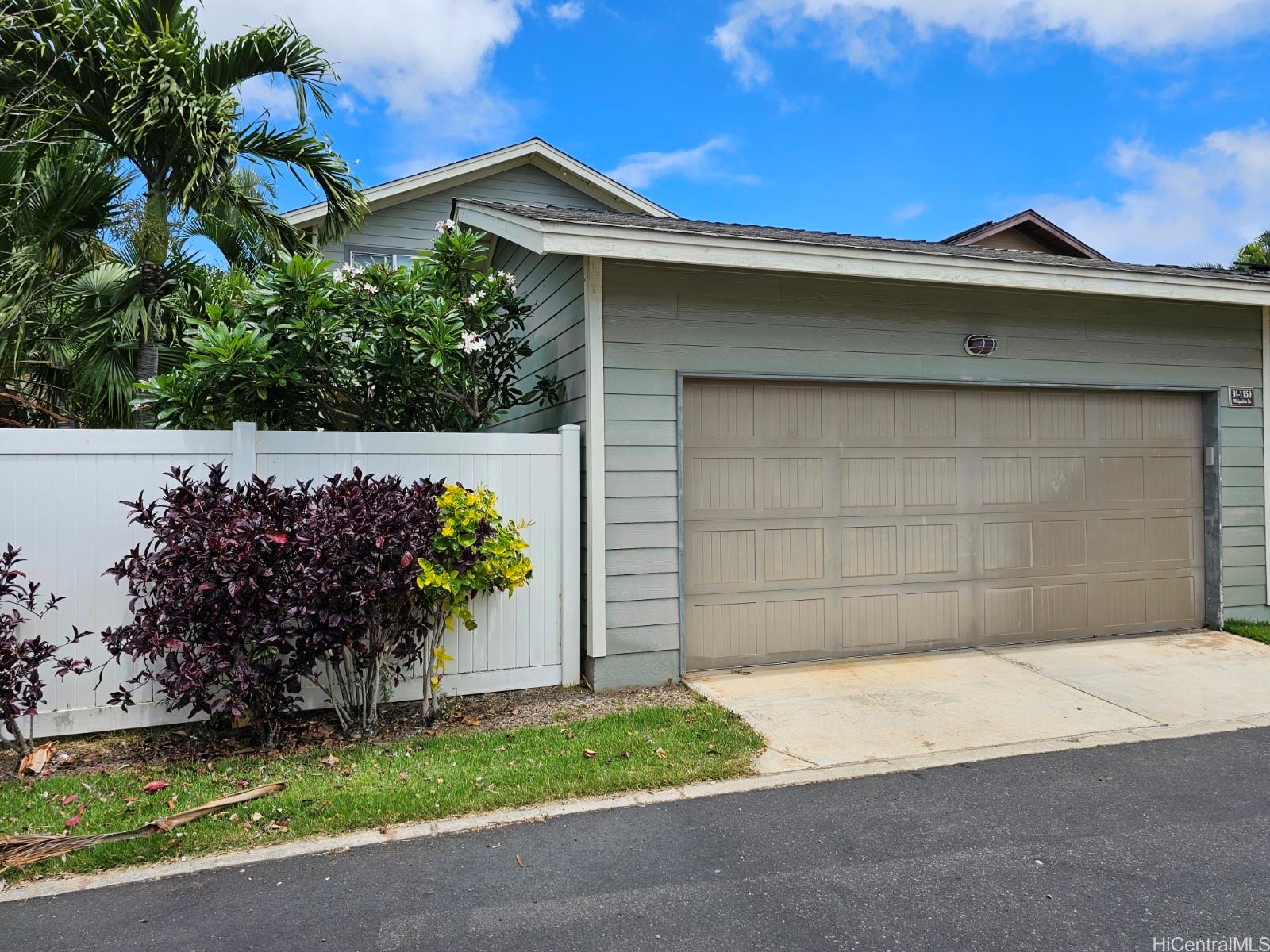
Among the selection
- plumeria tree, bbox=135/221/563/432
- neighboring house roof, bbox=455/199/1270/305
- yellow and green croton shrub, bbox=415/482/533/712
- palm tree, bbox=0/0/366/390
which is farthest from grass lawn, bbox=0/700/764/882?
palm tree, bbox=0/0/366/390

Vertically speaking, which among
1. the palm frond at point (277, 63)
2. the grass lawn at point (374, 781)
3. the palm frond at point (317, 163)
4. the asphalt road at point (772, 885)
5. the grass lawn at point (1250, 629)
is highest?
the palm frond at point (277, 63)

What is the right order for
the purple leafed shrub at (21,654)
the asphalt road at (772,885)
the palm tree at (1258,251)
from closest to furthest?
the asphalt road at (772,885)
the purple leafed shrub at (21,654)
the palm tree at (1258,251)

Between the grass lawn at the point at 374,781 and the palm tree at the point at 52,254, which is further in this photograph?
the palm tree at the point at 52,254

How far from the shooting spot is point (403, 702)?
5.02 m

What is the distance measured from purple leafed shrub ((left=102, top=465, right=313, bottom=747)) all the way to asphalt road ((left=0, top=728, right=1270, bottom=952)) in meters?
1.14

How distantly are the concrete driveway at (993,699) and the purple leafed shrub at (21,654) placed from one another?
3764 mm

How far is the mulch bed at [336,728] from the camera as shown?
4.14m

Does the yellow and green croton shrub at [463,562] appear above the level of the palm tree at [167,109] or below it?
below

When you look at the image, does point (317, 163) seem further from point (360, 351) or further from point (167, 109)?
point (360, 351)

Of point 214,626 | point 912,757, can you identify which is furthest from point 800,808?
point 214,626

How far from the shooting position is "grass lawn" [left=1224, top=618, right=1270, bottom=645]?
6.68m

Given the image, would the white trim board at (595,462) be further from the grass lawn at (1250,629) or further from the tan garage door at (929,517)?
the grass lawn at (1250,629)

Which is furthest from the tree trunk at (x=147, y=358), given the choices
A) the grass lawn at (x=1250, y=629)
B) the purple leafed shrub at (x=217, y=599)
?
the grass lawn at (x=1250, y=629)

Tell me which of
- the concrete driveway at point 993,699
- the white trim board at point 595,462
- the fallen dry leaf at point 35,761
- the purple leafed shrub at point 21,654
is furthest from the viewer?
the white trim board at point 595,462
